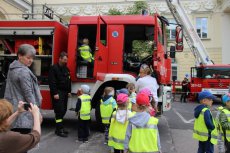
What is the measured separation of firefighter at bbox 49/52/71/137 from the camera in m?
7.34

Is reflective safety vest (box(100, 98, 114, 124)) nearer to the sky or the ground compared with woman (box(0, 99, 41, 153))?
nearer to the ground

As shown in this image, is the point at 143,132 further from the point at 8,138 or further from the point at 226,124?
the point at 226,124

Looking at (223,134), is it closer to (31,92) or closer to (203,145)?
(203,145)

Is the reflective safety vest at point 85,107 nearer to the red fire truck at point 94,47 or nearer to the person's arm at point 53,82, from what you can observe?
the red fire truck at point 94,47

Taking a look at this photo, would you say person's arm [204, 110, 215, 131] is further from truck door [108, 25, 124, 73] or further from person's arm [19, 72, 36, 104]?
truck door [108, 25, 124, 73]

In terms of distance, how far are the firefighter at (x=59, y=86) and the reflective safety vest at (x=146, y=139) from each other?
3829 mm

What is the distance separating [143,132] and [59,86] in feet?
13.1

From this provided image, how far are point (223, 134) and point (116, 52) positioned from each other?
3.57 m

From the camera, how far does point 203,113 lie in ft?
16.3

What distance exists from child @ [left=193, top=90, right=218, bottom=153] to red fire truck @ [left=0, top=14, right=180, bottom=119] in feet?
8.51

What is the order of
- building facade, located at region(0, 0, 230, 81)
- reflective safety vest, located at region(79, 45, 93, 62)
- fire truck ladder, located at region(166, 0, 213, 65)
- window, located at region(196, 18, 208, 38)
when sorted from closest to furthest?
1. reflective safety vest, located at region(79, 45, 93, 62)
2. fire truck ladder, located at region(166, 0, 213, 65)
3. building facade, located at region(0, 0, 230, 81)
4. window, located at region(196, 18, 208, 38)

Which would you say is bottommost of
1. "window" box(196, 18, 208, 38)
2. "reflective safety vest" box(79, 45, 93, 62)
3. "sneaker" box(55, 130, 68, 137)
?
"sneaker" box(55, 130, 68, 137)

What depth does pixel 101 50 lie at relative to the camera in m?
7.51

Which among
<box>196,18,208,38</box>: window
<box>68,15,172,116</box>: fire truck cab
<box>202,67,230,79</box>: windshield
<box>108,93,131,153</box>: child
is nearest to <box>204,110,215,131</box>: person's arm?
<box>108,93,131,153</box>: child
